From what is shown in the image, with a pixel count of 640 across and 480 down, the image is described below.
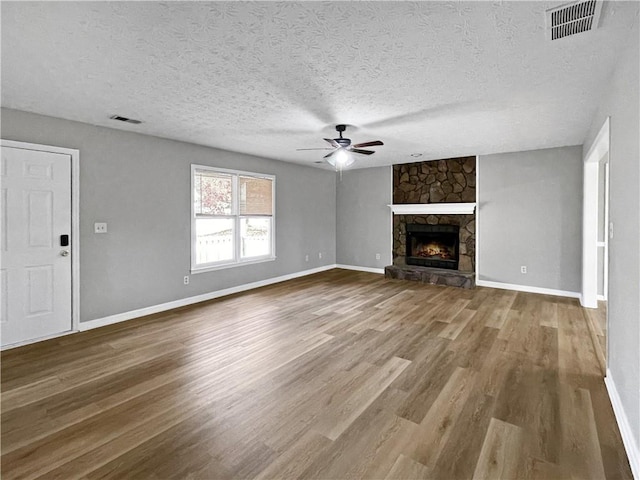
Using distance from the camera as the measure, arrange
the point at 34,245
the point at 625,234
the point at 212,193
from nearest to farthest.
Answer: the point at 625,234, the point at 34,245, the point at 212,193

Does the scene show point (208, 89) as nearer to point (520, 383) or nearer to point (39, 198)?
point (39, 198)

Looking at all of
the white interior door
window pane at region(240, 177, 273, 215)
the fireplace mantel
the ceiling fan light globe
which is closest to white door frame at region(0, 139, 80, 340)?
the white interior door

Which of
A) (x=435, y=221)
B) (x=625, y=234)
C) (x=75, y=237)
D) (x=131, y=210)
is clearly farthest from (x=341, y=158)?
(x=75, y=237)

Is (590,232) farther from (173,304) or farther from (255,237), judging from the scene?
(173,304)

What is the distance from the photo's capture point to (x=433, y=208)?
6.38 m

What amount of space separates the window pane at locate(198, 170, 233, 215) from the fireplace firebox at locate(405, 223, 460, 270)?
380 centimetres

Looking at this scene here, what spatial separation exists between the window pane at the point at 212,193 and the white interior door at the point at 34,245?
5.48 ft

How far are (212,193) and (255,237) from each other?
1189 millimetres

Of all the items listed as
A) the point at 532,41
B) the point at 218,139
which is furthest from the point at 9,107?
the point at 532,41

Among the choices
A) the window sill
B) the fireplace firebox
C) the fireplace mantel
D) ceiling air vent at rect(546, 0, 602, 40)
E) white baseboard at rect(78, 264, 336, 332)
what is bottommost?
white baseboard at rect(78, 264, 336, 332)

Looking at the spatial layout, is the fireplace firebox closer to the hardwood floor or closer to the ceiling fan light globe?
the hardwood floor

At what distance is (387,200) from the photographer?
23.4 ft

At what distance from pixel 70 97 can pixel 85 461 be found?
9.89 feet

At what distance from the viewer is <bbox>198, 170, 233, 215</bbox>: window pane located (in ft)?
16.4
